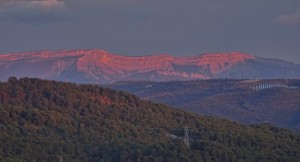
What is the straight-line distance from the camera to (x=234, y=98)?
15100cm

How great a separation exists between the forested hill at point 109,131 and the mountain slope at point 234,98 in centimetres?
5392

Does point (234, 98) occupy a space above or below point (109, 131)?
below

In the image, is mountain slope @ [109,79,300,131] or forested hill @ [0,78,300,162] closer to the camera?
forested hill @ [0,78,300,162]

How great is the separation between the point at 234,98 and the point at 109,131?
96643 mm

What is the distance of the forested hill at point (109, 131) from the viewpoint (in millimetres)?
47906

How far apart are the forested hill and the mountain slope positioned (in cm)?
5392

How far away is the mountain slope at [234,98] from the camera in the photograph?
424 ft

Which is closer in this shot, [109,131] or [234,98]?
[109,131]

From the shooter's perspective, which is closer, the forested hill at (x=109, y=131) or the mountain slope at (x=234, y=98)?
the forested hill at (x=109, y=131)

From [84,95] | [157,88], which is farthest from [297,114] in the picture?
[84,95]

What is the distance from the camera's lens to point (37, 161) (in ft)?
151

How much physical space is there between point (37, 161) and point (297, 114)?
90.2 metres

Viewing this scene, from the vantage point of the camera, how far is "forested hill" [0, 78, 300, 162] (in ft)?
157

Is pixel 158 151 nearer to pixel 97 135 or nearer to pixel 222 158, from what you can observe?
pixel 222 158
